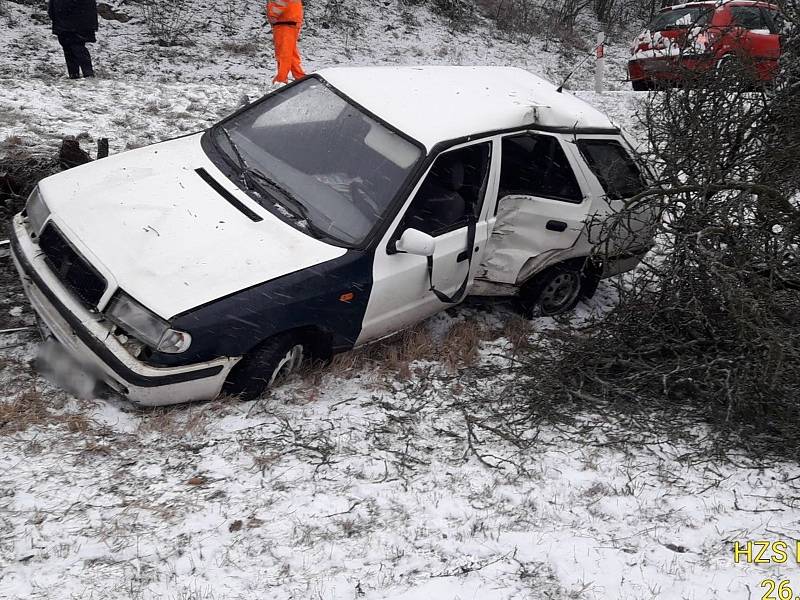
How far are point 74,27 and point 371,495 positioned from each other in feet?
28.1

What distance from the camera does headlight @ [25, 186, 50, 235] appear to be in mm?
4375

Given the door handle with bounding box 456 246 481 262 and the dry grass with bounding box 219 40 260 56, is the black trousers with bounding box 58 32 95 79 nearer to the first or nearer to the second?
the dry grass with bounding box 219 40 260 56

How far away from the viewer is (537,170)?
5254 millimetres

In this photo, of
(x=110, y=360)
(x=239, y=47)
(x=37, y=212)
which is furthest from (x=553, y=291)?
(x=239, y=47)

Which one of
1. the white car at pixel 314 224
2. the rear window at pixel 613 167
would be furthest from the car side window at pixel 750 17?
the white car at pixel 314 224

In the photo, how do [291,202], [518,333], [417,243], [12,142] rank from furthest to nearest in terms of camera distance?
1. [12,142]
2. [518,333]
3. [291,202]
4. [417,243]

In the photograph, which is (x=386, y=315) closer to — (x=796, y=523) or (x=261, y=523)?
(x=261, y=523)

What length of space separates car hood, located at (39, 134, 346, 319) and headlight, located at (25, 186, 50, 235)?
5cm

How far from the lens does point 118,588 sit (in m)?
3.03

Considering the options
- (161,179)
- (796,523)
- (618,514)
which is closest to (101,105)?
(161,179)

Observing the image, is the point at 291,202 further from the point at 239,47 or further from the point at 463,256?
the point at 239,47

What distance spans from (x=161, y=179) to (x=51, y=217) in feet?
2.21

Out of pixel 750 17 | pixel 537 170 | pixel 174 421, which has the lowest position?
pixel 174 421

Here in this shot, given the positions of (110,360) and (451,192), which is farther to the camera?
(451,192)
